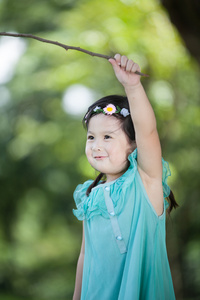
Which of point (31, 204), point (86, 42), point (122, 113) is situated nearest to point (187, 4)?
point (122, 113)

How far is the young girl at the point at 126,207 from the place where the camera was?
1657mm

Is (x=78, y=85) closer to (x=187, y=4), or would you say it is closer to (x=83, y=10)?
(x=83, y=10)

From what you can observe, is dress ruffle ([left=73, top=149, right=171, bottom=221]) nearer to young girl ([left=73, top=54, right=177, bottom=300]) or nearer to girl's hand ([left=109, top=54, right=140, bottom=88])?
young girl ([left=73, top=54, right=177, bottom=300])

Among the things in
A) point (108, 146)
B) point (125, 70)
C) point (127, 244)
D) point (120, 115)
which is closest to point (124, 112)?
point (120, 115)

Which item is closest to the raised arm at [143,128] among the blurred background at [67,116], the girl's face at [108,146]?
the girl's face at [108,146]

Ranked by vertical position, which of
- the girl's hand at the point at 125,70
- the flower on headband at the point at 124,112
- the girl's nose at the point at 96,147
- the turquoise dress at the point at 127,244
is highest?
the girl's hand at the point at 125,70

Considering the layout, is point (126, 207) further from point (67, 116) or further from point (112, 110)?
point (67, 116)

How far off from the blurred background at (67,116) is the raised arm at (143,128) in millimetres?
1627

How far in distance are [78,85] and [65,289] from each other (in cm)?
575

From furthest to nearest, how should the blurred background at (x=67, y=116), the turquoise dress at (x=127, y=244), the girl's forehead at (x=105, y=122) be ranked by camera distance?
the blurred background at (x=67, y=116) < the girl's forehead at (x=105, y=122) < the turquoise dress at (x=127, y=244)

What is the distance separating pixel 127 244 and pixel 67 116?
247 inches

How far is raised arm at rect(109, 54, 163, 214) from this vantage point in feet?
5.27

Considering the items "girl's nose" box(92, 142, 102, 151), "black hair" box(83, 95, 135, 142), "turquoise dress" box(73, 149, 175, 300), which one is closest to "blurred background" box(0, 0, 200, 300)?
"black hair" box(83, 95, 135, 142)

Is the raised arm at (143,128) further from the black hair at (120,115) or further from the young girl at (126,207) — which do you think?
the black hair at (120,115)
